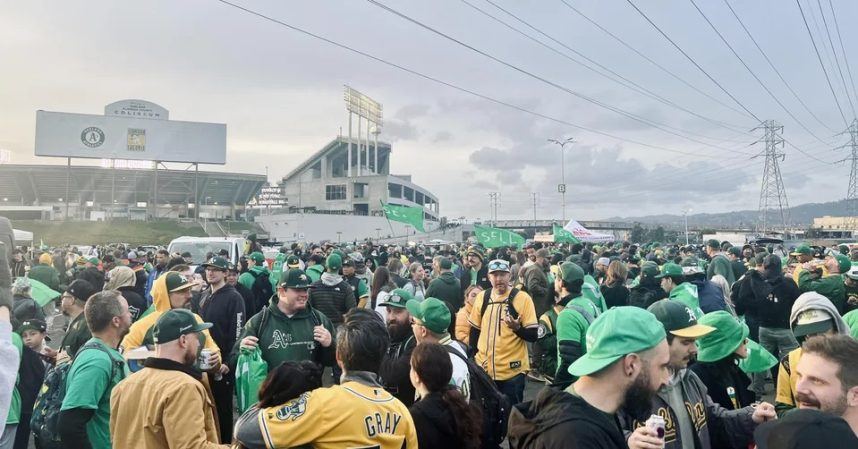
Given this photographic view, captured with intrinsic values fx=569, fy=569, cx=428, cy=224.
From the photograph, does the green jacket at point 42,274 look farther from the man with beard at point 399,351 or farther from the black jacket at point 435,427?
the black jacket at point 435,427

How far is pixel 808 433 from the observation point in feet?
5.57

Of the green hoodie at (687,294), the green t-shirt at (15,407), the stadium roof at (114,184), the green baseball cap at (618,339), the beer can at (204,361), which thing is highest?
the stadium roof at (114,184)

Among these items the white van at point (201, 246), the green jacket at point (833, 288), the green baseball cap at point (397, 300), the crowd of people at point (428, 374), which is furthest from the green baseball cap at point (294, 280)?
the white van at point (201, 246)

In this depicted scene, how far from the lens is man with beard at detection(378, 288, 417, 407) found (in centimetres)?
389

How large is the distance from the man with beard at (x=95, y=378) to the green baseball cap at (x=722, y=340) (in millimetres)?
3859

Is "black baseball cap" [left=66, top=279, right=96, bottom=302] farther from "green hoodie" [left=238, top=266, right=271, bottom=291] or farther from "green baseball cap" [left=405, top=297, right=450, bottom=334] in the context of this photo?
"green hoodie" [left=238, top=266, right=271, bottom=291]

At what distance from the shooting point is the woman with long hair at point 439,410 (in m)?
3.16

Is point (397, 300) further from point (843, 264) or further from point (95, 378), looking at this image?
point (843, 264)

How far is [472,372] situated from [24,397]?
3.20 meters

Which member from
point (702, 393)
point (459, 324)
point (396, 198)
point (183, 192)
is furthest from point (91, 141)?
point (702, 393)

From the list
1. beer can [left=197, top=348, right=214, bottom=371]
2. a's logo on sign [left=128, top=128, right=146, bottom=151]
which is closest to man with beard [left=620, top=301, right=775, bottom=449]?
beer can [left=197, top=348, right=214, bottom=371]

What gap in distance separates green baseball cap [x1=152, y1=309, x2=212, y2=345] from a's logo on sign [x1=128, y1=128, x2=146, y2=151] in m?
67.4

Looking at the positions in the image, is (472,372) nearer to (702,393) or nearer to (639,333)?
(702,393)

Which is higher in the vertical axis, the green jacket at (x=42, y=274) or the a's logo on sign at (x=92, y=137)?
the a's logo on sign at (x=92, y=137)
